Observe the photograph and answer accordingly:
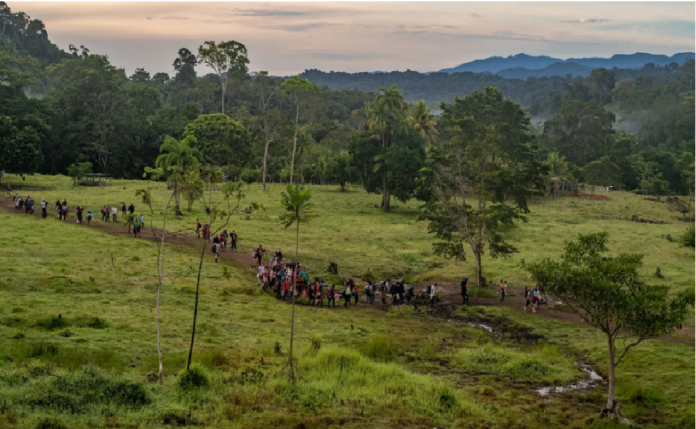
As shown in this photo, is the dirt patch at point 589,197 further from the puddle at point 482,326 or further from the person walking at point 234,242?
the puddle at point 482,326

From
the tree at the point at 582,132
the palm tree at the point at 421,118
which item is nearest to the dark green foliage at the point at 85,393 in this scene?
the palm tree at the point at 421,118

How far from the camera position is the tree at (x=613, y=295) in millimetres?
14609

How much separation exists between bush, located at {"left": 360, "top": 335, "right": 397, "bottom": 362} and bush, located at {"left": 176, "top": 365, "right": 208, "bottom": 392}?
6216mm

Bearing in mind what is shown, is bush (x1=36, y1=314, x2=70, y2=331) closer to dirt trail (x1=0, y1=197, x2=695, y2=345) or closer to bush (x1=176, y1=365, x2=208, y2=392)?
dirt trail (x1=0, y1=197, x2=695, y2=345)

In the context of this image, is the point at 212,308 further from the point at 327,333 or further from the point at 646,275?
the point at 646,275

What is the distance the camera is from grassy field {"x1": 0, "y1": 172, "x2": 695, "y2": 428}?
549 inches

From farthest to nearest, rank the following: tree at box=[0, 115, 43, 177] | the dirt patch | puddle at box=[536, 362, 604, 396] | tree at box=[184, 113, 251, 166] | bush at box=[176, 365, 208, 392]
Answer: tree at box=[184, 113, 251, 166] < the dirt patch < tree at box=[0, 115, 43, 177] < puddle at box=[536, 362, 604, 396] < bush at box=[176, 365, 208, 392]

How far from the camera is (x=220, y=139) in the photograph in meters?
75.4

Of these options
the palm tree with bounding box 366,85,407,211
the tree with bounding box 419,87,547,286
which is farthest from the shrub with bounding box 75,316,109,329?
the palm tree with bounding box 366,85,407,211

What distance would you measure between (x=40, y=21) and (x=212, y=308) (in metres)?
161

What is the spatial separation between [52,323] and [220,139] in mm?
58506

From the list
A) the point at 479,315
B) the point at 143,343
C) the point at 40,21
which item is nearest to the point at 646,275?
the point at 479,315

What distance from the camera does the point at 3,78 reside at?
223 ft

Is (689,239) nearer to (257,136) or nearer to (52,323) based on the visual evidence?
(52,323)
